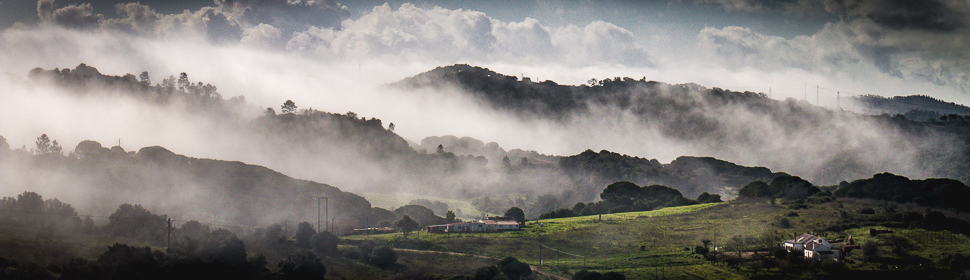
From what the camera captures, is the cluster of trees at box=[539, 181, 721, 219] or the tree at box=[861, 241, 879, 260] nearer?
the tree at box=[861, 241, 879, 260]

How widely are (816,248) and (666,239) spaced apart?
17.3 m

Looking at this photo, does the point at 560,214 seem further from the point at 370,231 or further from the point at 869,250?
the point at 869,250

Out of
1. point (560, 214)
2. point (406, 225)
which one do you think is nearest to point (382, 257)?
point (406, 225)

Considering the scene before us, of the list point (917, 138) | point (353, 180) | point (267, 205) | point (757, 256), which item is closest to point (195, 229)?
point (267, 205)

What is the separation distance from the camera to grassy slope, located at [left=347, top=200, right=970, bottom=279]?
65.1 meters

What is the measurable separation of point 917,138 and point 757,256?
543ft

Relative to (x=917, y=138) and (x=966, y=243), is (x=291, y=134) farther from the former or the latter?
(x=917, y=138)

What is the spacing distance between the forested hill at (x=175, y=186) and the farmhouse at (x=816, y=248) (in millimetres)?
55426

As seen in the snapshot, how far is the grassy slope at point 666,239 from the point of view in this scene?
65062mm

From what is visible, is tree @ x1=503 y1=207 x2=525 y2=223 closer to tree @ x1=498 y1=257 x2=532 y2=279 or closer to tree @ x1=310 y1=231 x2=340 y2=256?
tree @ x1=498 y1=257 x2=532 y2=279

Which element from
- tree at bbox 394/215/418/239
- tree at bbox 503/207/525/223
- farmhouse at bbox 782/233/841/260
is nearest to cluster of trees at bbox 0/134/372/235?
tree at bbox 394/215/418/239

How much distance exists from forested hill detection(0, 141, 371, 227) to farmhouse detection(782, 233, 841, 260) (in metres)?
55.4

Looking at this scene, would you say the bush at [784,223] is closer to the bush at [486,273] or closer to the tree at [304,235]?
the bush at [486,273]

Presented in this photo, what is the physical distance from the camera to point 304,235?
71938mm
